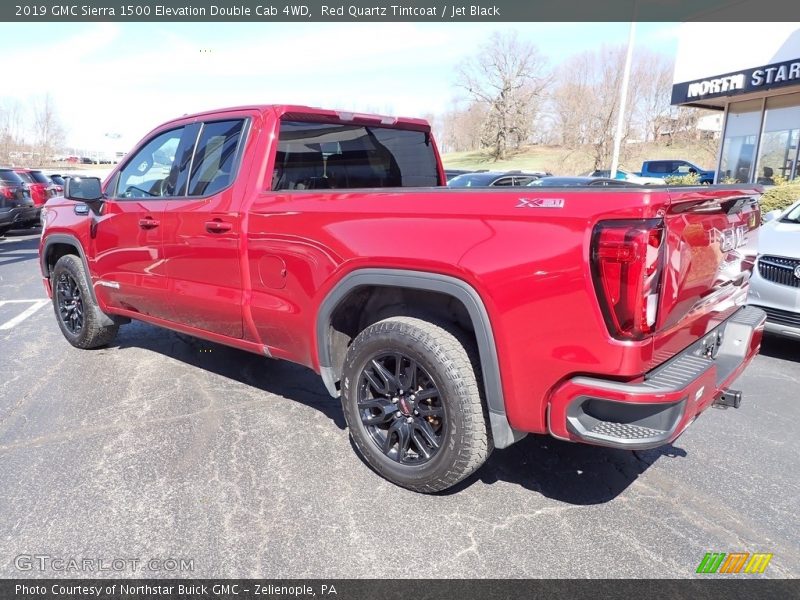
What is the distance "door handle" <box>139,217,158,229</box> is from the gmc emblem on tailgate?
3427 mm

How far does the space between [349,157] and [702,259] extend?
7.94 feet

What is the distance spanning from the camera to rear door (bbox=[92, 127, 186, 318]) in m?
4.16

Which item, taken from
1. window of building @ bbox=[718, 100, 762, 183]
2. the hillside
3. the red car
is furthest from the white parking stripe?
the hillside

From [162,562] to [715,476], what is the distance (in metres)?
2.78

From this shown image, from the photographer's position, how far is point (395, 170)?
454cm

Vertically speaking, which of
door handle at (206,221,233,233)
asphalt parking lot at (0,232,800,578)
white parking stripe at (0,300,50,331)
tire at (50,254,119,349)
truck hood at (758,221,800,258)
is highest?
door handle at (206,221,233,233)

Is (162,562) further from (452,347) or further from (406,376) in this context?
(452,347)

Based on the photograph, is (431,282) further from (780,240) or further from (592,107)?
(592,107)

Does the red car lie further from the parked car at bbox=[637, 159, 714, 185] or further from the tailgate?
the parked car at bbox=[637, 159, 714, 185]

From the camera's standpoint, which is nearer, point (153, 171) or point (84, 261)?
point (153, 171)

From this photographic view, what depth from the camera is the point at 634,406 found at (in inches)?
89.7

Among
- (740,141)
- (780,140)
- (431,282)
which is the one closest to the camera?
(431,282)

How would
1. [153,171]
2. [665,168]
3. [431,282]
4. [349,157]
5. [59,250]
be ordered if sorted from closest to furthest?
1. [431,282]
2. [349,157]
3. [153,171]
4. [59,250]
5. [665,168]

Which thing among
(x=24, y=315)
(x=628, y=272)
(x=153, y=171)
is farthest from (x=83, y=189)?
(x=628, y=272)
